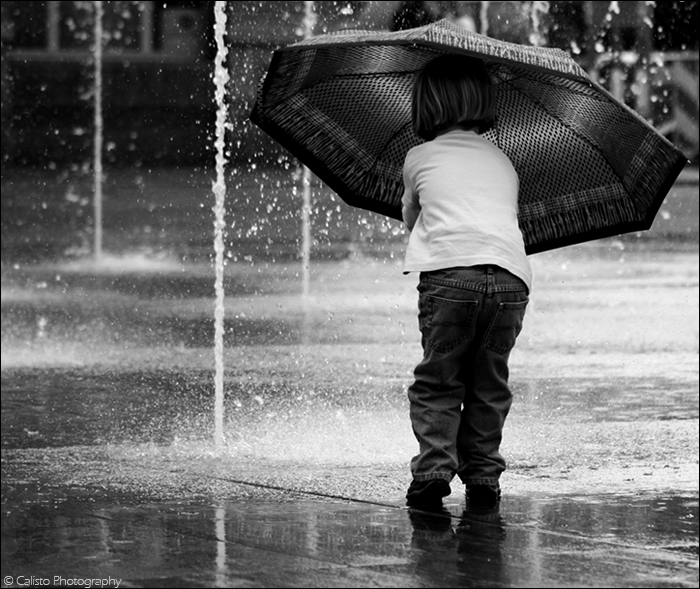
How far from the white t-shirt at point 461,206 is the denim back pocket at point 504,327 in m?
0.10

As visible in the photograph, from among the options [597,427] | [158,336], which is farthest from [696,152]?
[597,427]

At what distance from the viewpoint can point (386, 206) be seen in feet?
16.3

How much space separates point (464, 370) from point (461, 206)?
1.65ft

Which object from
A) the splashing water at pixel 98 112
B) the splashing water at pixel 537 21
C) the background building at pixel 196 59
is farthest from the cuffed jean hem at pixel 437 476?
the background building at pixel 196 59

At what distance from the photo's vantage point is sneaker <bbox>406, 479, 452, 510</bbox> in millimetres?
4363

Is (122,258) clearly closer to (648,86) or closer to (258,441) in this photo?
(258,441)

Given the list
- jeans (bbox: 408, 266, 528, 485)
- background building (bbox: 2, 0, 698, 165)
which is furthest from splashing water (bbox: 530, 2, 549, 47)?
jeans (bbox: 408, 266, 528, 485)

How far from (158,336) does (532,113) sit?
439 cm

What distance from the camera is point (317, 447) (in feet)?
18.7

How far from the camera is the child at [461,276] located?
4.35 metres

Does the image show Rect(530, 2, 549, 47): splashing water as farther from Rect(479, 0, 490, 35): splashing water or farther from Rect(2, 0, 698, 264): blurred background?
Rect(479, 0, 490, 35): splashing water

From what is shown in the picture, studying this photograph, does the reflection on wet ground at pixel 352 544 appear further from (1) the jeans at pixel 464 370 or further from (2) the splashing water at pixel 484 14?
(2) the splashing water at pixel 484 14

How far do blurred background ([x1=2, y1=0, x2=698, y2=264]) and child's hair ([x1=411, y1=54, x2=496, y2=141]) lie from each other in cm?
1232

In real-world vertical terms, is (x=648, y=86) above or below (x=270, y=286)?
above
